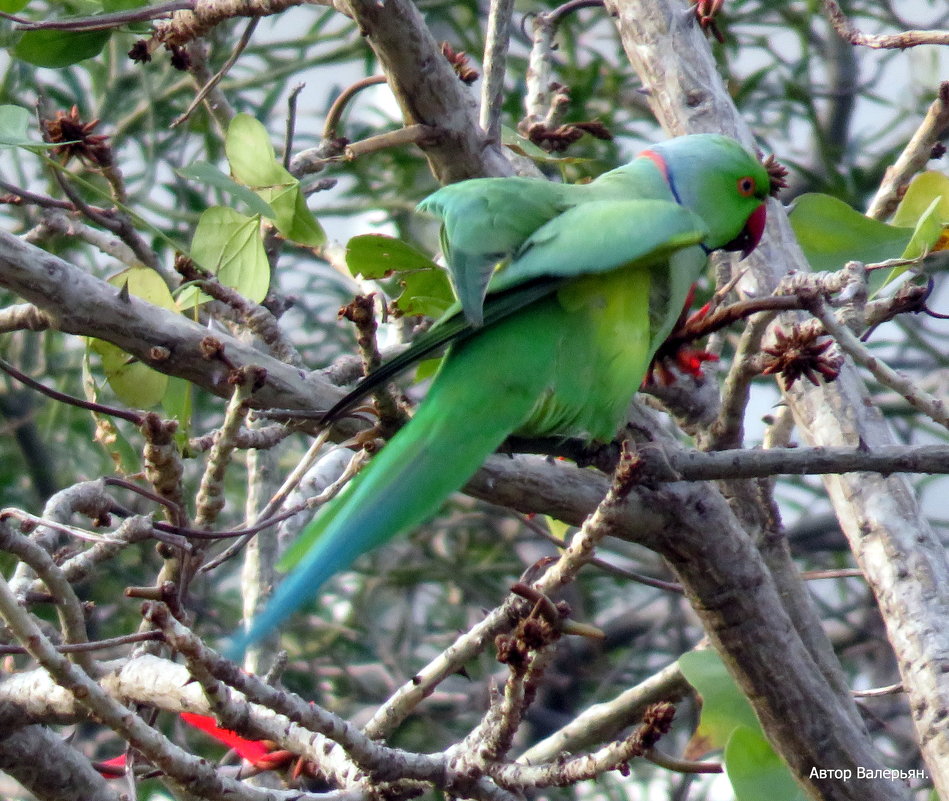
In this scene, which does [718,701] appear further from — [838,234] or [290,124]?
[290,124]

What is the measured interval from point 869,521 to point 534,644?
84cm

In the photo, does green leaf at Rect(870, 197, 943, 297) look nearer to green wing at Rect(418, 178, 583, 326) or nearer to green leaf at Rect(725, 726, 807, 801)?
green wing at Rect(418, 178, 583, 326)

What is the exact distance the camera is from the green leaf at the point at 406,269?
1.64 m

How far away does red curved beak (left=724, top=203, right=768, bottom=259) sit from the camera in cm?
204

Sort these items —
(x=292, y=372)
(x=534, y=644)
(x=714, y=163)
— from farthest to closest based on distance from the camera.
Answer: (x=714, y=163) → (x=292, y=372) → (x=534, y=644)

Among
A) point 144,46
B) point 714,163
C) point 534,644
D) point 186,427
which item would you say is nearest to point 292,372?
point 186,427

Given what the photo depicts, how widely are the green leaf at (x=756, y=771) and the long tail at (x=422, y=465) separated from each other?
601mm

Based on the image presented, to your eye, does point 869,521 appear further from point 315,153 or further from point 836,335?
point 315,153

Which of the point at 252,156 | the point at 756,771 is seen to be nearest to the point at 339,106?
the point at 252,156

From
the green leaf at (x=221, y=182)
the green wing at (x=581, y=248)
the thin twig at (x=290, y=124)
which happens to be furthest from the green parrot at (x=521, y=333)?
the thin twig at (x=290, y=124)

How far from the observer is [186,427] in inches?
65.9

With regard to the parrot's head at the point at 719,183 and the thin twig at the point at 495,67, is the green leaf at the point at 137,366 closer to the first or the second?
the thin twig at the point at 495,67

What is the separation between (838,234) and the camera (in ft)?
5.80

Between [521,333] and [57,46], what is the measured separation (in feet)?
2.91
